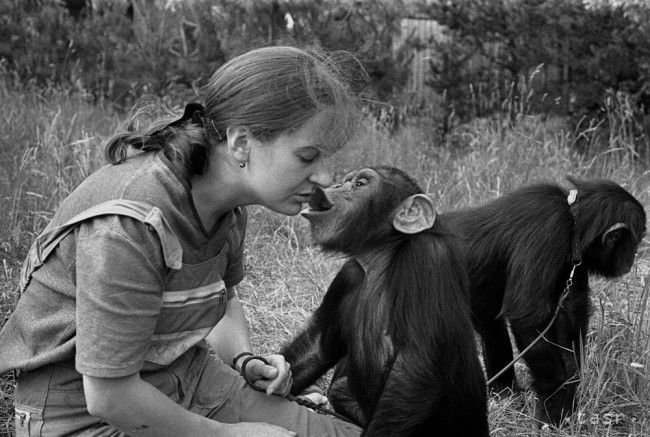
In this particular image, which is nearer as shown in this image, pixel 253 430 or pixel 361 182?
pixel 253 430

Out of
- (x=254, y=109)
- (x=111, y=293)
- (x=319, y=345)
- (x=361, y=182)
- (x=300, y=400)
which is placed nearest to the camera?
(x=111, y=293)

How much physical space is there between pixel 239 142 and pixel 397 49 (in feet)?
23.3

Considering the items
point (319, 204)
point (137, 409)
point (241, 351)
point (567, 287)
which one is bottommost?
point (567, 287)

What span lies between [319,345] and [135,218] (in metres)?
1.39

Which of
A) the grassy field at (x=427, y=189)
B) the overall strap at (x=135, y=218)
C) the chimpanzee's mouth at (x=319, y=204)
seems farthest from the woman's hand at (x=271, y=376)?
the grassy field at (x=427, y=189)

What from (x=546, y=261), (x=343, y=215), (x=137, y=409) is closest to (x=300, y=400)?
(x=343, y=215)

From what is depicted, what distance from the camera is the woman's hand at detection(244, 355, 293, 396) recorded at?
2.93 metres

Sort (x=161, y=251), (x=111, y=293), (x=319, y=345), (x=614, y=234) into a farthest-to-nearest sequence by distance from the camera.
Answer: (x=614, y=234), (x=319, y=345), (x=161, y=251), (x=111, y=293)

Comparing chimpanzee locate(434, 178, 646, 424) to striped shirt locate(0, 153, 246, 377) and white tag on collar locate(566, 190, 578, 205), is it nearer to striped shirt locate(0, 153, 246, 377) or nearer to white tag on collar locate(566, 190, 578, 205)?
white tag on collar locate(566, 190, 578, 205)

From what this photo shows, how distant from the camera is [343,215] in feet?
10.7

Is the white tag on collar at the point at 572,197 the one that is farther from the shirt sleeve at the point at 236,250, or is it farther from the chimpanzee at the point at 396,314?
the shirt sleeve at the point at 236,250

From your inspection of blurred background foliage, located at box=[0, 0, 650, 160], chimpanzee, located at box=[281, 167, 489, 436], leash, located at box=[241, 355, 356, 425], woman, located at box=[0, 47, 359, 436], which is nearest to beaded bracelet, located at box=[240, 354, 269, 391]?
leash, located at box=[241, 355, 356, 425]

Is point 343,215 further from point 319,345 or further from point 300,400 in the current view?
point 300,400

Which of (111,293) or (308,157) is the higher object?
(308,157)
